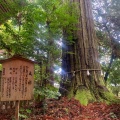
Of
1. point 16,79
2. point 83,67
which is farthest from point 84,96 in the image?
point 16,79

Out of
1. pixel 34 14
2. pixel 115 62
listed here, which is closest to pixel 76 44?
pixel 34 14

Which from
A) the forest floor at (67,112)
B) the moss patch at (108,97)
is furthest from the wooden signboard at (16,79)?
the moss patch at (108,97)

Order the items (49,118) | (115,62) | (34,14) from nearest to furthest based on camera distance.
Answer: (49,118), (34,14), (115,62)

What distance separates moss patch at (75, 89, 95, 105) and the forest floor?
0.20m

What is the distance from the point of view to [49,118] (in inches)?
125

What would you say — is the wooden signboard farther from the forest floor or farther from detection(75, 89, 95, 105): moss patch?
detection(75, 89, 95, 105): moss patch

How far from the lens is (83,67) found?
4719 mm

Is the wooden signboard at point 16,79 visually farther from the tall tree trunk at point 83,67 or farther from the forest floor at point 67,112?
the tall tree trunk at point 83,67

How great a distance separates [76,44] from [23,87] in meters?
2.32

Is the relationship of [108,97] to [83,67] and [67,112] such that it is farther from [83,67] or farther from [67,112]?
[67,112]

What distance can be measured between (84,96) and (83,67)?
0.77 metres

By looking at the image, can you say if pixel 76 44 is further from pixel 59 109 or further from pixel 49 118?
pixel 49 118

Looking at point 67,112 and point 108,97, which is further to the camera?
point 108,97

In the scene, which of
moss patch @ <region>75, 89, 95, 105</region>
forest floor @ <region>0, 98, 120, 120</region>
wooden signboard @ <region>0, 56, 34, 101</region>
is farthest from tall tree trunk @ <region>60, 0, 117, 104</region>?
wooden signboard @ <region>0, 56, 34, 101</region>
